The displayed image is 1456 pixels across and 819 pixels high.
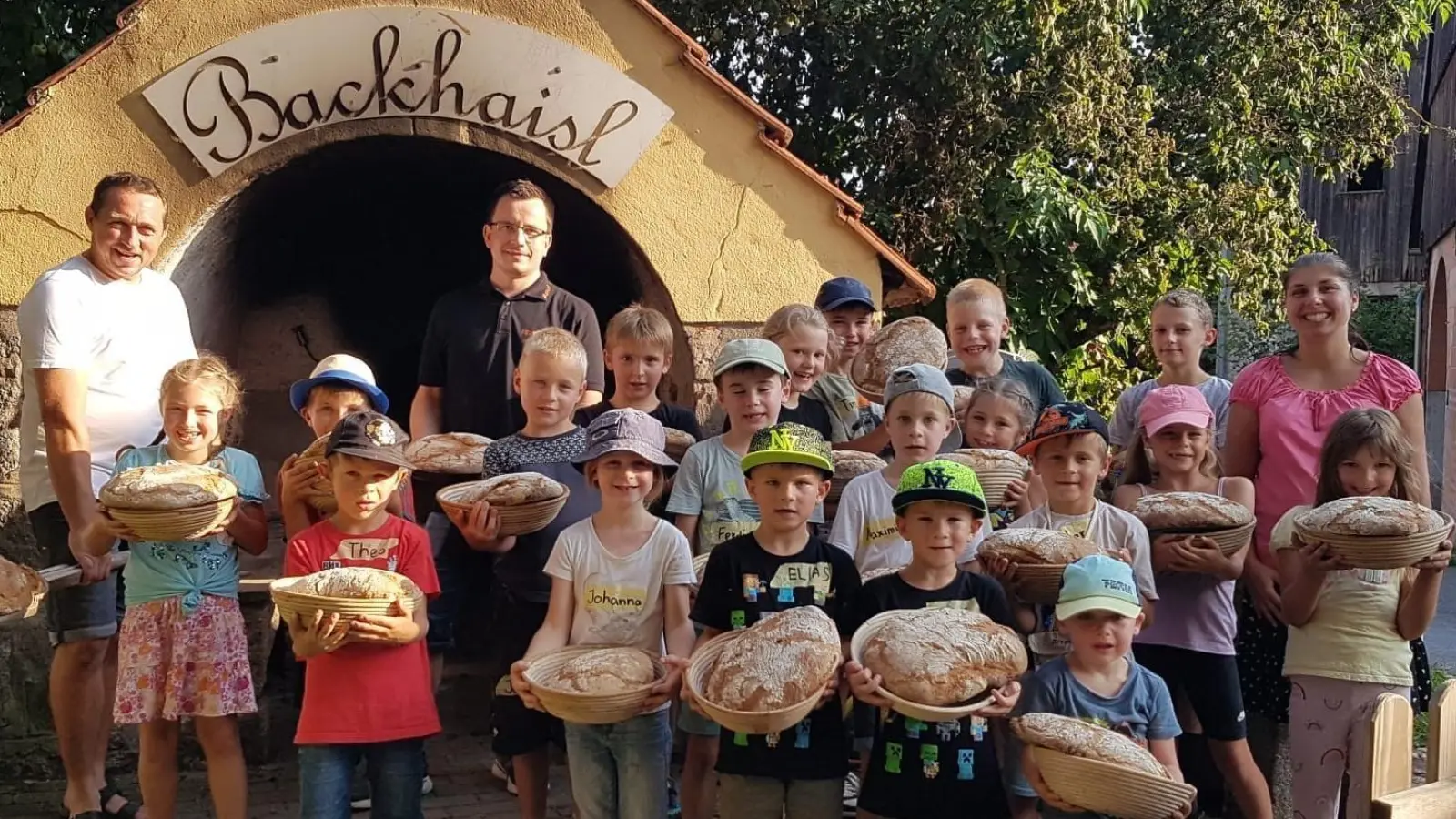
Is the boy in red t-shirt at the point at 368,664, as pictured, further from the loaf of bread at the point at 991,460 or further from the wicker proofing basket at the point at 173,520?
the loaf of bread at the point at 991,460

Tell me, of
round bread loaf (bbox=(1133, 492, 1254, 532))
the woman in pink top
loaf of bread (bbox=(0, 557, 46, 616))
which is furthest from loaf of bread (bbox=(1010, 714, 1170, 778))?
loaf of bread (bbox=(0, 557, 46, 616))

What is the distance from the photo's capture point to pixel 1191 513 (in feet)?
11.8

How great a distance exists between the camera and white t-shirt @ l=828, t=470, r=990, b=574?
12.0 ft

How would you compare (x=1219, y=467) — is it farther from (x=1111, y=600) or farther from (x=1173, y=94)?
(x=1173, y=94)

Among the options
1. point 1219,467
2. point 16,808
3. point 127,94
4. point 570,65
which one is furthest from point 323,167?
point 1219,467

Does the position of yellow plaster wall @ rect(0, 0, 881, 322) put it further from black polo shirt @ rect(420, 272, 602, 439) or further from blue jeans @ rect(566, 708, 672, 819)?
blue jeans @ rect(566, 708, 672, 819)

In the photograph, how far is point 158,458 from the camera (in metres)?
3.83

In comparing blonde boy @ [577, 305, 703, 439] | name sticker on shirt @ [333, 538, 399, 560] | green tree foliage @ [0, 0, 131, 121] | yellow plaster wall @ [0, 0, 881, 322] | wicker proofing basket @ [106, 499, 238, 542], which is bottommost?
name sticker on shirt @ [333, 538, 399, 560]

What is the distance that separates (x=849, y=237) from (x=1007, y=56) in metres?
2.86

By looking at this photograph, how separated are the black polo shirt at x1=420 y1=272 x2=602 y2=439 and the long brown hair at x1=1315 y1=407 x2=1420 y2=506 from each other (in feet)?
8.36

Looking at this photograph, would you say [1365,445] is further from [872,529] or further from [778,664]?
[778,664]

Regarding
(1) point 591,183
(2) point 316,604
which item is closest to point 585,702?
(2) point 316,604

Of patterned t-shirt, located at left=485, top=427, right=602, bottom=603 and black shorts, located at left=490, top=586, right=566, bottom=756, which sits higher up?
patterned t-shirt, located at left=485, top=427, right=602, bottom=603

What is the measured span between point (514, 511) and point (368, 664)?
594 millimetres
